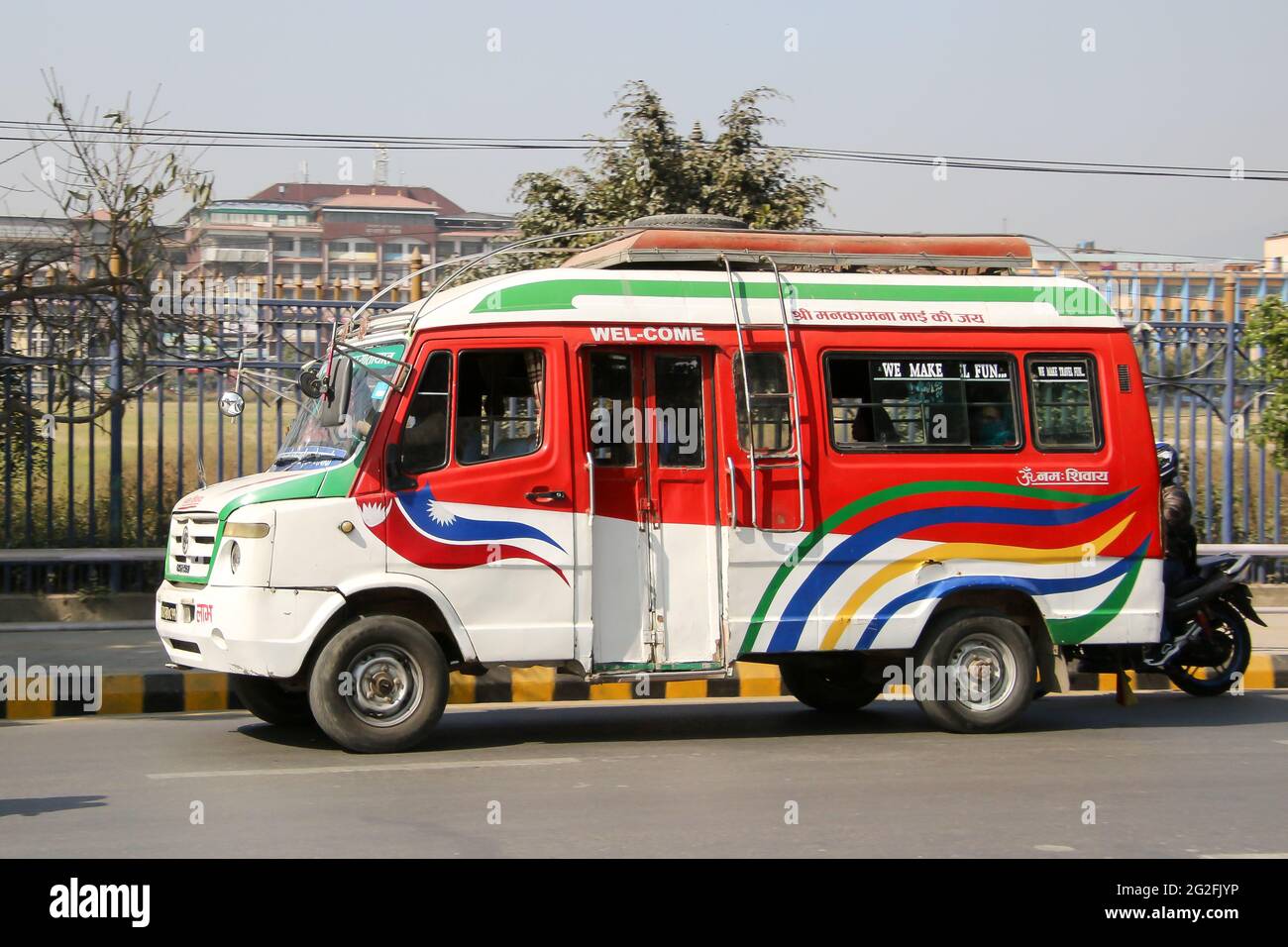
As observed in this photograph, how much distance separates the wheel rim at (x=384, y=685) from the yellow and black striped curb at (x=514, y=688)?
170cm

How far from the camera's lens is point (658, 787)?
299 inches

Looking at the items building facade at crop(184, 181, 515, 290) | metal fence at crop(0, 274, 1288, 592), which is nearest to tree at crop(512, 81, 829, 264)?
metal fence at crop(0, 274, 1288, 592)

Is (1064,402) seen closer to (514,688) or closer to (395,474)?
(395,474)

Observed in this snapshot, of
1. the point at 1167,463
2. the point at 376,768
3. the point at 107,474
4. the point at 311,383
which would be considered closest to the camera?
the point at 376,768

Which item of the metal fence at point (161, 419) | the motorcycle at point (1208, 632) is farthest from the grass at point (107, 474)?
the motorcycle at point (1208, 632)

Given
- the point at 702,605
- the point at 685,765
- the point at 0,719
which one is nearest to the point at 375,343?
the point at 702,605

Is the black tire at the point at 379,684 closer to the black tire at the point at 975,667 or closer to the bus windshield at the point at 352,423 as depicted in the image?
the bus windshield at the point at 352,423

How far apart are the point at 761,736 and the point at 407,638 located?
2.51m

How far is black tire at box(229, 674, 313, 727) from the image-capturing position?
30.0ft

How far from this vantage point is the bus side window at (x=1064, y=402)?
9484 mm

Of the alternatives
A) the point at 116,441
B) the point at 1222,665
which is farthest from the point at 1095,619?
the point at 116,441

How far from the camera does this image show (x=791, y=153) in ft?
49.6

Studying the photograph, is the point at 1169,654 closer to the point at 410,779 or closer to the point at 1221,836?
the point at 1221,836

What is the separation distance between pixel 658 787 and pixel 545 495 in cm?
190
